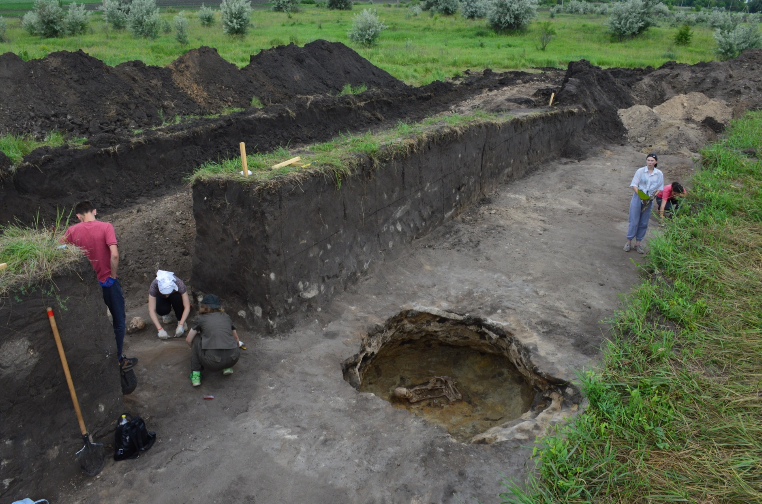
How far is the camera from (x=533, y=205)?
390 inches

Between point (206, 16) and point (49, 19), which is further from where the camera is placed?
point (206, 16)

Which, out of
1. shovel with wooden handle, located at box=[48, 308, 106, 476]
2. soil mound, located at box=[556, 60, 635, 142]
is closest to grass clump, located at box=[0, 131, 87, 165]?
shovel with wooden handle, located at box=[48, 308, 106, 476]

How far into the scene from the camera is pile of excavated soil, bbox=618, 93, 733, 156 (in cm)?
1371

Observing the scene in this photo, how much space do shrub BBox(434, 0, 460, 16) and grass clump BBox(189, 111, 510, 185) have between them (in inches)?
1321

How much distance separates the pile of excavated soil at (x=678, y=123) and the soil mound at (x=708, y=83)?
4.16 feet

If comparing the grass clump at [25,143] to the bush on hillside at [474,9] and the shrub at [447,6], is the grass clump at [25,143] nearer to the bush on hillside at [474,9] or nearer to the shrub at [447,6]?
the bush on hillside at [474,9]

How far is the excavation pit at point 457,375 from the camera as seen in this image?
17.3 ft

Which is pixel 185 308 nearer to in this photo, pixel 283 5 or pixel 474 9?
pixel 474 9

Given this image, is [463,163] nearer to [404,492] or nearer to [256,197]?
[256,197]

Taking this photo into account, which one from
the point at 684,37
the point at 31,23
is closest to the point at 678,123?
the point at 684,37

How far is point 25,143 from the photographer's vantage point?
9.66m

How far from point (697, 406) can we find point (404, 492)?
2.42 metres

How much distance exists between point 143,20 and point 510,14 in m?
20.5

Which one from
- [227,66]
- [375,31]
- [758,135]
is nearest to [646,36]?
[375,31]
